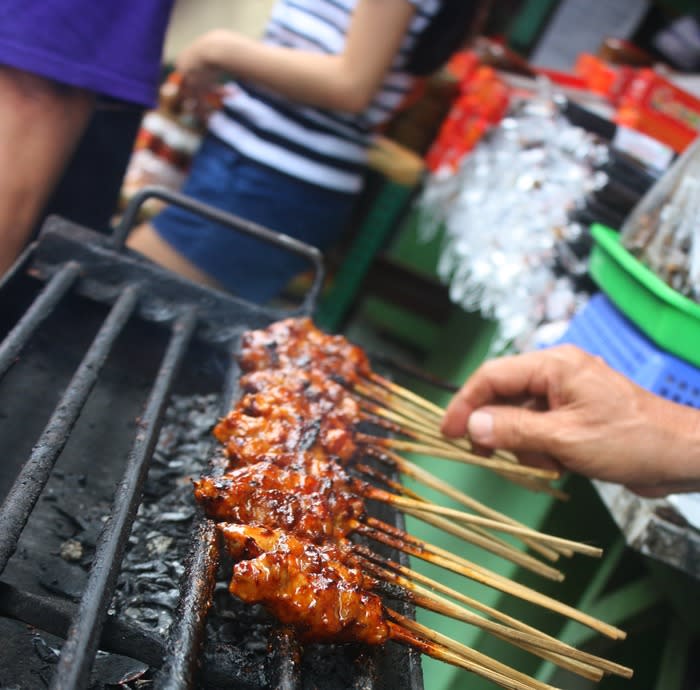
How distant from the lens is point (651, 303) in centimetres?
224

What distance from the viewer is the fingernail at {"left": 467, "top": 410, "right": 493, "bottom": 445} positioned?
204 cm

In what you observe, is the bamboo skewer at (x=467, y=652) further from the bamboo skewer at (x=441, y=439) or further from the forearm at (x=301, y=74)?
the forearm at (x=301, y=74)

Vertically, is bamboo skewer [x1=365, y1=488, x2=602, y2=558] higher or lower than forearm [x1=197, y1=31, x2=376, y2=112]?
lower

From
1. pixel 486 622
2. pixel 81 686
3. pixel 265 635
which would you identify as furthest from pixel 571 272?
pixel 81 686

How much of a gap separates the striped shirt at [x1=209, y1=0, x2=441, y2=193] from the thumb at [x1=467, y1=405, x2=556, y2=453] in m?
1.69

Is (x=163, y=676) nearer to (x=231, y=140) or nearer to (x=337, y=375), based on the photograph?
(x=337, y=375)

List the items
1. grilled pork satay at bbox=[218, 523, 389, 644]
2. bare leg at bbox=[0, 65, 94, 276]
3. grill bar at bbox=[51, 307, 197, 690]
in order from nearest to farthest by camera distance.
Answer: grill bar at bbox=[51, 307, 197, 690], grilled pork satay at bbox=[218, 523, 389, 644], bare leg at bbox=[0, 65, 94, 276]

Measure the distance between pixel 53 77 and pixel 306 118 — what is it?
1316mm

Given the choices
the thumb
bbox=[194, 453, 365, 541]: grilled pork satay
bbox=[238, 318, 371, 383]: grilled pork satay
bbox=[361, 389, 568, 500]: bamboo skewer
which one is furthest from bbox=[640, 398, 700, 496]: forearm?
bbox=[238, 318, 371, 383]: grilled pork satay

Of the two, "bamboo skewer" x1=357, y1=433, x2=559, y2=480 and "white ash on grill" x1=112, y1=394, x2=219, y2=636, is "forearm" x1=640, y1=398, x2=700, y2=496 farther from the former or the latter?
"white ash on grill" x1=112, y1=394, x2=219, y2=636

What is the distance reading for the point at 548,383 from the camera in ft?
6.74

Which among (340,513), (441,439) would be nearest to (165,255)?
(441,439)

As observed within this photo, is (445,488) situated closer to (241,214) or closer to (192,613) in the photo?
(192,613)

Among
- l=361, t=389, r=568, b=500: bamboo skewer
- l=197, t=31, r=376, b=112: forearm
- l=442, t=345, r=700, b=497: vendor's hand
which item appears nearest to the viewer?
l=442, t=345, r=700, b=497: vendor's hand
